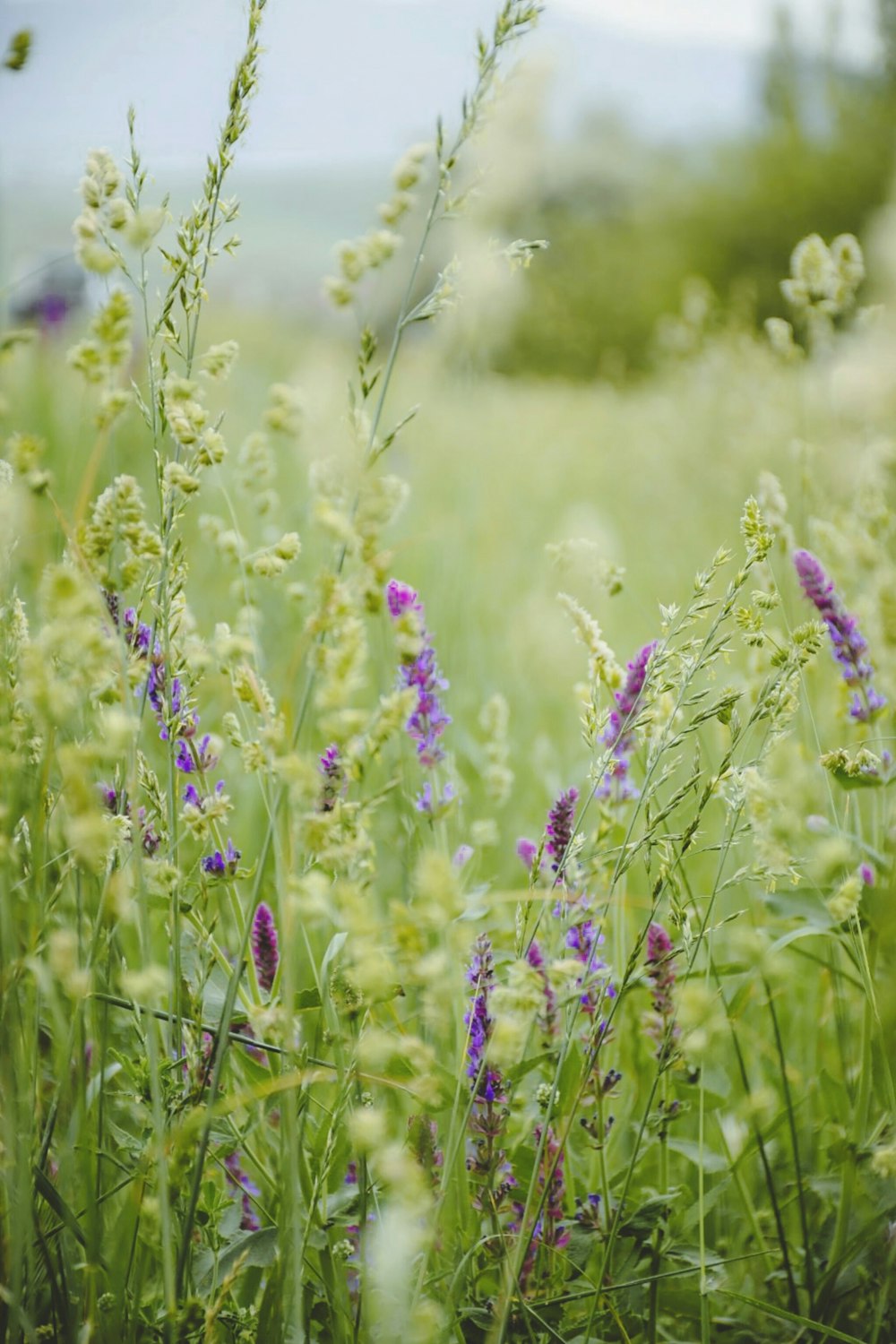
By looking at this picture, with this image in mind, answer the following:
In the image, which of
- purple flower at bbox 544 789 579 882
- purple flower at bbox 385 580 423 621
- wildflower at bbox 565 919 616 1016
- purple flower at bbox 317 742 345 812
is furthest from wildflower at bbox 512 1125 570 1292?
purple flower at bbox 385 580 423 621

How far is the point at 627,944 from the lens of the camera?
1.40m

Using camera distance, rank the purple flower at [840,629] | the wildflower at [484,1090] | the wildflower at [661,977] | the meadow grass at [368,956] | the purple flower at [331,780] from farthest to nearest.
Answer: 1. the purple flower at [840,629]
2. the wildflower at [661,977]
3. the wildflower at [484,1090]
4. the purple flower at [331,780]
5. the meadow grass at [368,956]

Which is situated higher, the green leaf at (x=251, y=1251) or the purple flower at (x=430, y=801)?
the purple flower at (x=430, y=801)

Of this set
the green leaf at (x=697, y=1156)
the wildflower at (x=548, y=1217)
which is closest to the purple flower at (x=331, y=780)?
the wildflower at (x=548, y=1217)

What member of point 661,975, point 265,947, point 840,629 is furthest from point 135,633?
point 840,629

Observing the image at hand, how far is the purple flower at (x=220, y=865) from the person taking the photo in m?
0.80

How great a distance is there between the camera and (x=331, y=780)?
2.25 feet

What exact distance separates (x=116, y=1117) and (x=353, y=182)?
121ft

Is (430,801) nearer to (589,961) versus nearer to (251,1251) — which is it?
(589,961)

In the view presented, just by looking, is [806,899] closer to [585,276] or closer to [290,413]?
[290,413]

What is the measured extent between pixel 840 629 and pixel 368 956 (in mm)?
741

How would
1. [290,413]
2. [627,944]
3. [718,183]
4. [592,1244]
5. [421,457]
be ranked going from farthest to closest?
[718,183] < [421,457] < [627,944] < [592,1244] < [290,413]

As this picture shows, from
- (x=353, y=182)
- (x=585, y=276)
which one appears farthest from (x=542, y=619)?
(x=353, y=182)

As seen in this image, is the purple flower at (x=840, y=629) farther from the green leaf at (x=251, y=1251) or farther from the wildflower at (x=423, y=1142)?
the green leaf at (x=251, y=1251)
